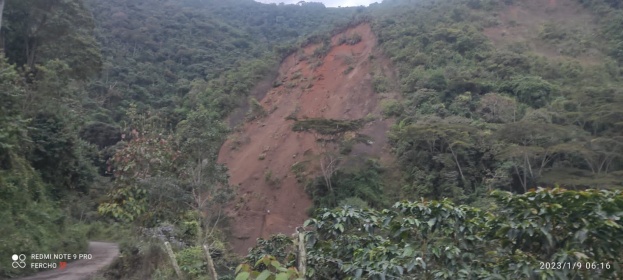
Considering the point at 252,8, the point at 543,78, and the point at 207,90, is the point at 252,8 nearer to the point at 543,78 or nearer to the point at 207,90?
the point at 207,90

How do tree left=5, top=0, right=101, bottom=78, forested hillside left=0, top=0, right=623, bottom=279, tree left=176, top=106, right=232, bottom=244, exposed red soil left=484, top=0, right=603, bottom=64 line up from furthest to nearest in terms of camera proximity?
exposed red soil left=484, top=0, right=603, bottom=64, tree left=5, top=0, right=101, bottom=78, tree left=176, top=106, right=232, bottom=244, forested hillside left=0, top=0, right=623, bottom=279

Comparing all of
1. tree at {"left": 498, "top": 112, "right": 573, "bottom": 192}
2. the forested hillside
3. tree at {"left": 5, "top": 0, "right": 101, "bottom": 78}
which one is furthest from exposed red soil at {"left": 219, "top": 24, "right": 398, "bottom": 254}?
tree at {"left": 5, "top": 0, "right": 101, "bottom": 78}

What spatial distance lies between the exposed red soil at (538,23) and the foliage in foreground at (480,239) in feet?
84.5

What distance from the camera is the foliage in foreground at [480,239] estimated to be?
3.33 metres

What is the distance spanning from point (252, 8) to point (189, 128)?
163 ft

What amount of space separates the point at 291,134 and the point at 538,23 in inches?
781

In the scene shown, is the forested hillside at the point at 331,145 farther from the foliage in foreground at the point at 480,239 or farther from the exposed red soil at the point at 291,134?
the exposed red soil at the point at 291,134

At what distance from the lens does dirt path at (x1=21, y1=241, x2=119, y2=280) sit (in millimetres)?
7512

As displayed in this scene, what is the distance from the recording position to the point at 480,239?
4031 millimetres

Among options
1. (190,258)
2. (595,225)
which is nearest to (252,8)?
(190,258)

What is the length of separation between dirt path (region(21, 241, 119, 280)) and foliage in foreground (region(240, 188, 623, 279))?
492cm

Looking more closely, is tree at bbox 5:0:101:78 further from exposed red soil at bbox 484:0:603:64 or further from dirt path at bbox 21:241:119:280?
exposed red soil at bbox 484:0:603:64

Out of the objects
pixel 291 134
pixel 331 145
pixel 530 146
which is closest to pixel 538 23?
pixel 291 134

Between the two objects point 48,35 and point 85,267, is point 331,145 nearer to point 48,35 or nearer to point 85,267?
point 48,35
